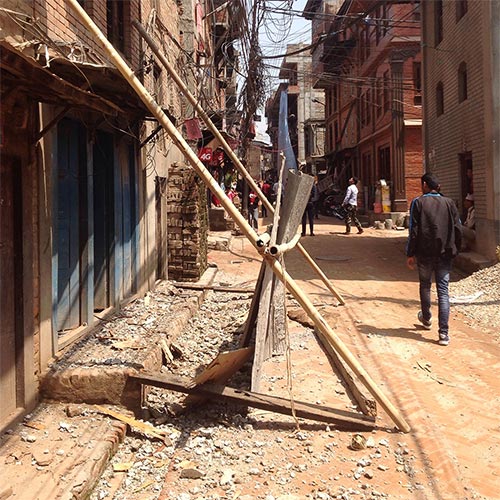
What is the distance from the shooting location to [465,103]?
12531 mm

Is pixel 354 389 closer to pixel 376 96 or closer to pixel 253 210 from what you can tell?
pixel 253 210

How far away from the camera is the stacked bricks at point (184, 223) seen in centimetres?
928

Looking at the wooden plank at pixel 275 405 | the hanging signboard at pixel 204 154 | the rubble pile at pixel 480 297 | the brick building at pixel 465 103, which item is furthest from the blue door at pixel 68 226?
the hanging signboard at pixel 204 154

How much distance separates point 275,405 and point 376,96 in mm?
25781

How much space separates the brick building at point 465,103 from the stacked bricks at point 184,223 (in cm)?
625

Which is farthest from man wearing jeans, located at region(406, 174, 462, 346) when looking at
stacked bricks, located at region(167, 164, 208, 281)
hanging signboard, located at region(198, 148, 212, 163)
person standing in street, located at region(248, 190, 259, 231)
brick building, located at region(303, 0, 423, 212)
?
person standing in street, located at region(248, 190, 259, 231)

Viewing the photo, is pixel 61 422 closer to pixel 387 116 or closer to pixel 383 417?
pixel 383 417

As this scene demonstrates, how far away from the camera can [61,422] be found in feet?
13.6

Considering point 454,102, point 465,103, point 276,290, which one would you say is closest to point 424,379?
point 276,290

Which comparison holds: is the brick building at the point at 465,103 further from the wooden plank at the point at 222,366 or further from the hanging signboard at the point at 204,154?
the wooden plank at the point at 222,366

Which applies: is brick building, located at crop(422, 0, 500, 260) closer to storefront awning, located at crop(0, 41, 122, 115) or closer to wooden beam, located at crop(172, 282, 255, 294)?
wooden beam, located at crop(172, 282, 255, 294)

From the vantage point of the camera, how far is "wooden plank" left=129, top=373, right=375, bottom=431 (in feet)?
13.5

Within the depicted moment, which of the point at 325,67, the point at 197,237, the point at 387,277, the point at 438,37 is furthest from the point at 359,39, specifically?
the point at 197,237

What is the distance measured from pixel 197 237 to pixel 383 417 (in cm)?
579
